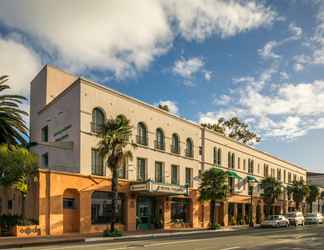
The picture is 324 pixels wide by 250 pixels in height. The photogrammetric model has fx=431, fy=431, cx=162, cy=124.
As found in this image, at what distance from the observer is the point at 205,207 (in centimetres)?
4938

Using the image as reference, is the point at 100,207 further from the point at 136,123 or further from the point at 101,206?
the point at 136,123

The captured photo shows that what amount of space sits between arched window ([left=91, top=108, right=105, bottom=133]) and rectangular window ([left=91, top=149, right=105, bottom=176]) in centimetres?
183

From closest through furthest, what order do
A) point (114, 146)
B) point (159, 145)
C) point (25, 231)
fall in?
1. point (25, 231)
2. point (114, 146)
3. point (159, 145)

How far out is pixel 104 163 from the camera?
1433 inches

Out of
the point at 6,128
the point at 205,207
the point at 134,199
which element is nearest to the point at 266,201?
the point at 205,207

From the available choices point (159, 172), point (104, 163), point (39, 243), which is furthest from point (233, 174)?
point (39, 243)

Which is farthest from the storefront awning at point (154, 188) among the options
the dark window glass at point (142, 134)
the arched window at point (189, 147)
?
the arched window at point (189, 147)

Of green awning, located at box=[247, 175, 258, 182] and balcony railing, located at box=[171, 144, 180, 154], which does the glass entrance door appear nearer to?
balcony railing, located at box=[171, 144, 180, 154]

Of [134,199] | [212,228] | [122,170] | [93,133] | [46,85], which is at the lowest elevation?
[212,228]

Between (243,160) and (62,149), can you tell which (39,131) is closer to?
(62,149)

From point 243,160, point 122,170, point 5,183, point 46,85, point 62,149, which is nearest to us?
point 5,183

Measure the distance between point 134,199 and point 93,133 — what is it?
24.6ft

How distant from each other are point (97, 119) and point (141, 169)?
7131 millimetres

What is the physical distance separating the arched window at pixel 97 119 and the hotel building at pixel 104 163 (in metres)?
0.09
